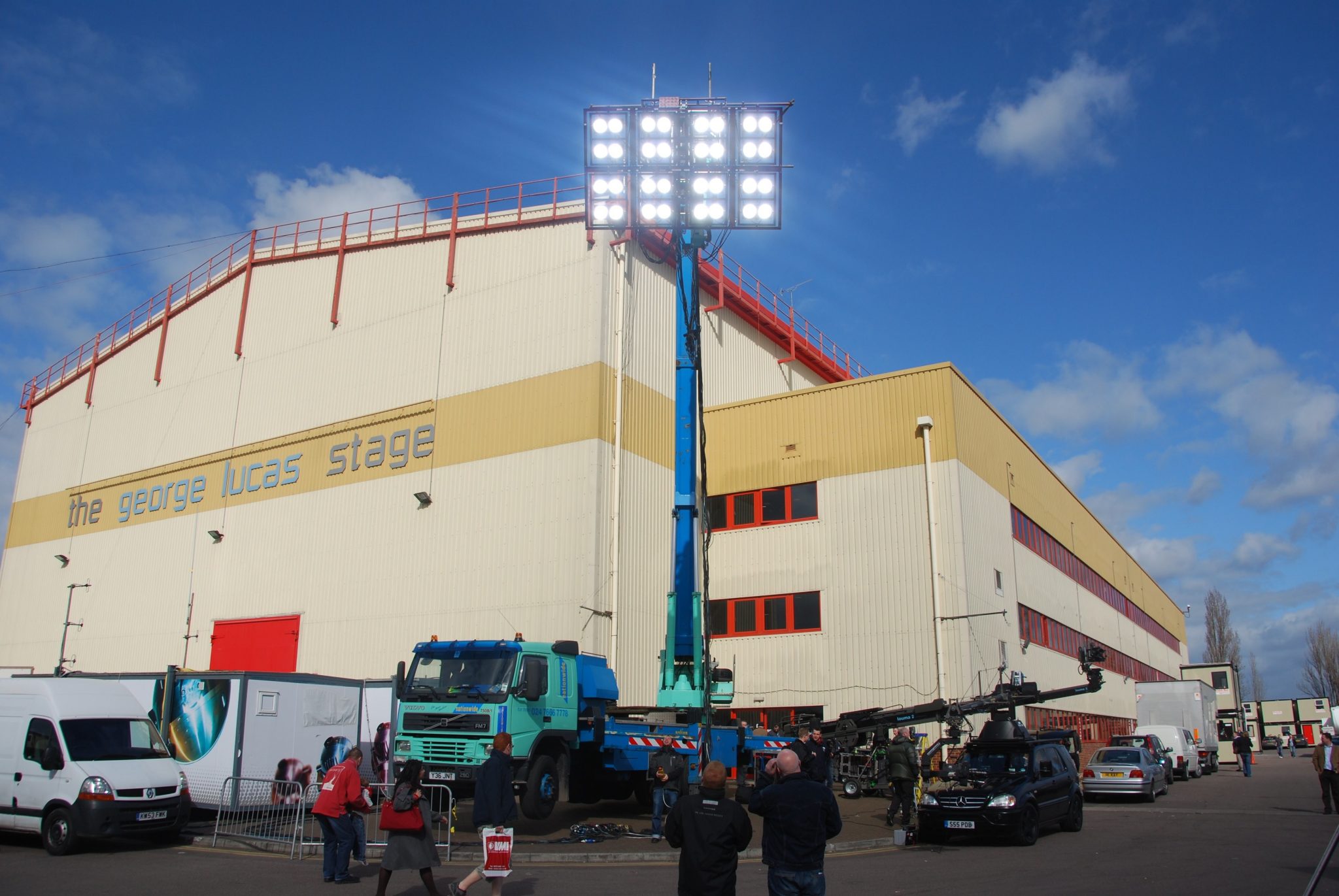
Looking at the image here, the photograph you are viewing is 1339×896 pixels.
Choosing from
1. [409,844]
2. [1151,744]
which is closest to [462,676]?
[409,844]

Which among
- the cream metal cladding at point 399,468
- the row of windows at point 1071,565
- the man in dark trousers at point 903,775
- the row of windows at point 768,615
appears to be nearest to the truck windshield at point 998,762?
the man in dark trousers at point 903,775

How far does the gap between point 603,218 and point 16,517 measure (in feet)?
120

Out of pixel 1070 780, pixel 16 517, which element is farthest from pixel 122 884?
pixel 16 517

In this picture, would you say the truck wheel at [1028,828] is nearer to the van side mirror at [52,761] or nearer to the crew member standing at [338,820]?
the crew member standing at [338,820]

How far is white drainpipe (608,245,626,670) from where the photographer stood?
24938mm

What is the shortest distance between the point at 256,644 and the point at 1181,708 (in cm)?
3313

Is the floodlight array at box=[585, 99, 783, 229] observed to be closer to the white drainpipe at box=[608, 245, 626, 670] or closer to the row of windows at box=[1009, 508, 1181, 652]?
the white drainpipe at box=[608, 245, 626, 670]

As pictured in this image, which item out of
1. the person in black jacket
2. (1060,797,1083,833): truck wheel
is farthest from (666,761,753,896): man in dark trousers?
(1060,797,1083,833): truck wheel

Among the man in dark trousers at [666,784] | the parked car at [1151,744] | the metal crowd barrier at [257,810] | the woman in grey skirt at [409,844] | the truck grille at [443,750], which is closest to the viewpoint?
the woman in grey skirt at [409,844]

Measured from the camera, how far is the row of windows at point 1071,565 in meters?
31.1

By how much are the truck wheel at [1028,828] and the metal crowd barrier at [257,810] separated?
1042 cm

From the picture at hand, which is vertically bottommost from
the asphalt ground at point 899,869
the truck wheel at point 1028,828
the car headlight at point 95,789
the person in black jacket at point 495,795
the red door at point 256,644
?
the asphalt ground at point 899,869

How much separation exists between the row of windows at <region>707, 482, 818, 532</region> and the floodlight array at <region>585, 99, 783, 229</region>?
10893mm

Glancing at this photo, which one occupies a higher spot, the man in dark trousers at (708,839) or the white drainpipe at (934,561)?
the white drainpipe at (934,561)
